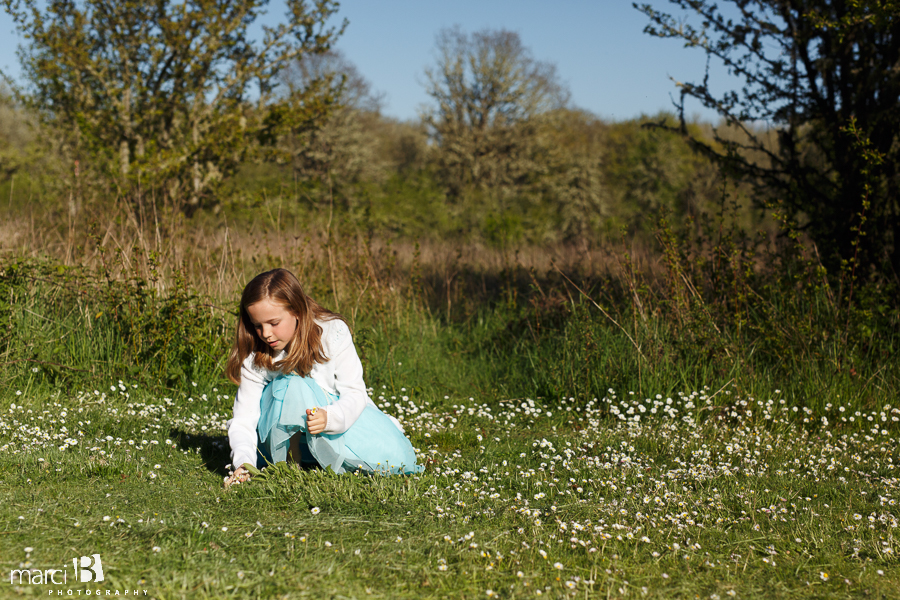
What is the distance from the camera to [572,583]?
2396 millimetres

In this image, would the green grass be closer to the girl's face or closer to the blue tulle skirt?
the blue tulle skirt

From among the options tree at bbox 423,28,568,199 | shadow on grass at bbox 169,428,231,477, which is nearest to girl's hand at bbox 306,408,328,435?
shadow on grass at bbox 169,428,231,477

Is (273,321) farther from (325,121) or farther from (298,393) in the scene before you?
(325,121)

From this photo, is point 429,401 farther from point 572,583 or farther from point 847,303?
point 847,303

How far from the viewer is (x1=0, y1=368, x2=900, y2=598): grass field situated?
2.47 m

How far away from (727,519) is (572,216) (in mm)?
24275

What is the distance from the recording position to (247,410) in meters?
3.55

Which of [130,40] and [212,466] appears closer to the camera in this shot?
[212,466]

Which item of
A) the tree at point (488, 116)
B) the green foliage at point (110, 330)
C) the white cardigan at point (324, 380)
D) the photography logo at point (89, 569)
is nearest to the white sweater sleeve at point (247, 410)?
the white cardigan at point (324, 380)

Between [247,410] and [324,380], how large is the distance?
16.9 inches

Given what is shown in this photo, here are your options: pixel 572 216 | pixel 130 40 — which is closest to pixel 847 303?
pixel 130 40

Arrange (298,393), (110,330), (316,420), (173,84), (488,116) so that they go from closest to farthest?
(316,420)
(298,393)
(110,330)
(173,84)
(488,116)

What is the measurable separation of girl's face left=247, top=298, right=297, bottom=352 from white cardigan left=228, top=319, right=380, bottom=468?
0.15 meters

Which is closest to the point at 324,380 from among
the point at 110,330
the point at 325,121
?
the point at 110,330
